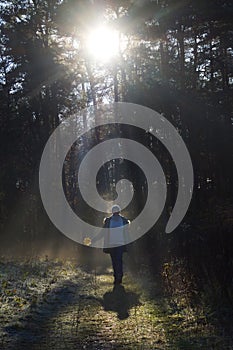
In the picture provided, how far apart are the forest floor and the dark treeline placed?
6.79 metres

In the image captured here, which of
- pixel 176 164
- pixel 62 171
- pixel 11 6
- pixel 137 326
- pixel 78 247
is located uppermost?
pixel 11 6

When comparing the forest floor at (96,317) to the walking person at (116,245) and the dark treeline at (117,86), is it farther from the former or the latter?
the dark treeline at (117,86)

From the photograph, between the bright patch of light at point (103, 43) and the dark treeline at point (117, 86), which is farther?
the bright patch of light at point (103, 43)


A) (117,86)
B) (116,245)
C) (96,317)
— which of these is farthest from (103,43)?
(96,317)

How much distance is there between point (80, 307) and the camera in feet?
34.2

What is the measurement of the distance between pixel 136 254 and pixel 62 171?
15903 millimetres

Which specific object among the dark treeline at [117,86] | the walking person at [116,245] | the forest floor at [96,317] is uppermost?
the dark treeline at [117,86]

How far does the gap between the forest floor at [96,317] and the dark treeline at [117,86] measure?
679 cm

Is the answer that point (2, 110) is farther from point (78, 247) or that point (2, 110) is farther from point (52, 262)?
point (52, 262)

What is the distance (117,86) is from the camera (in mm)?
31562

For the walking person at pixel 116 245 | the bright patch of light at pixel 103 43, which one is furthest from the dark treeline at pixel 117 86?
the walking person at pixel 116 245

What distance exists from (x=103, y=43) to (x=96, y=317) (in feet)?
80.8

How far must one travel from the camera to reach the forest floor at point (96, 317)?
24.4 ft

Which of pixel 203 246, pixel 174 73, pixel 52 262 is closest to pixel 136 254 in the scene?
pixel 52 262
